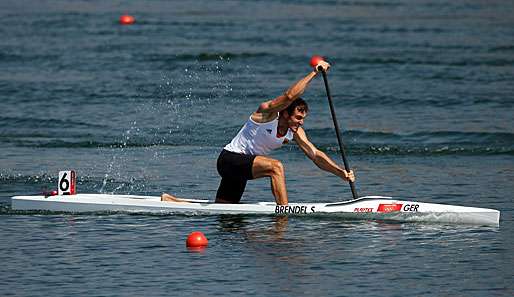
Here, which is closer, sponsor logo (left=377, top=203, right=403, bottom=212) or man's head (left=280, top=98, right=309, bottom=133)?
man's head (left=280, top=98, right=309, bottom=133)

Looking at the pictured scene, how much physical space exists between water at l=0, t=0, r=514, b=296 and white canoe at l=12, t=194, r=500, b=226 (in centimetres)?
14

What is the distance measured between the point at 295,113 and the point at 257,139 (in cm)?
69

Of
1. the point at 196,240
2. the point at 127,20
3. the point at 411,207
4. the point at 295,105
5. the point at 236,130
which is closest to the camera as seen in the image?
the point at 196,240

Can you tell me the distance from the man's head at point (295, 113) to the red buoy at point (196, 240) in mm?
1896

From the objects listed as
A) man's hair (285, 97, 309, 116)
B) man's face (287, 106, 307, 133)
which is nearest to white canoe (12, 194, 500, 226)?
man's face (287, 106, 307, 133)

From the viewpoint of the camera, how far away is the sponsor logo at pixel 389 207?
1614 centimetres

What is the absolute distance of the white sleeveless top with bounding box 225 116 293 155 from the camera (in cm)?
1603

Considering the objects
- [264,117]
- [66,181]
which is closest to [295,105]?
[264,117]

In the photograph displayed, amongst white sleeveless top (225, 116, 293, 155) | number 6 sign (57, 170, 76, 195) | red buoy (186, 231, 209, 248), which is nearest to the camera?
red buoy (186, 231, 209, 248)

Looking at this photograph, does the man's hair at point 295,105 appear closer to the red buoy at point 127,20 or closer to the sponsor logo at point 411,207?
the sponsor logo at point 411,207

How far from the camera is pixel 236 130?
2478 centimetres

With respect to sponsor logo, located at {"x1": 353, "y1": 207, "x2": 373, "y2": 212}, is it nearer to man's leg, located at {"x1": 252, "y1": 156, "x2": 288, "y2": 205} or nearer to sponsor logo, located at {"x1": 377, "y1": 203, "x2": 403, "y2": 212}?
sponsor logo, located at {"x1": 377, "y1": 203, "x2": 403, "y2": 212}

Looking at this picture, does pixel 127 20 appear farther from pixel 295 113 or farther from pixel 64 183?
pixel 295 113

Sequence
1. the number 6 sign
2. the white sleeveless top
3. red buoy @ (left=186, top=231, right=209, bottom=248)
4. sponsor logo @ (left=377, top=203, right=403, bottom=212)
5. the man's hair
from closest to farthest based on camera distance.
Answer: red buoy @ (left=186, top=231, right=209, bottom=248)
the man's hair
the white sleeveless top
sponsor logo @ (left=377, top=203, right=403, bottom=212)
the number 6 sign
